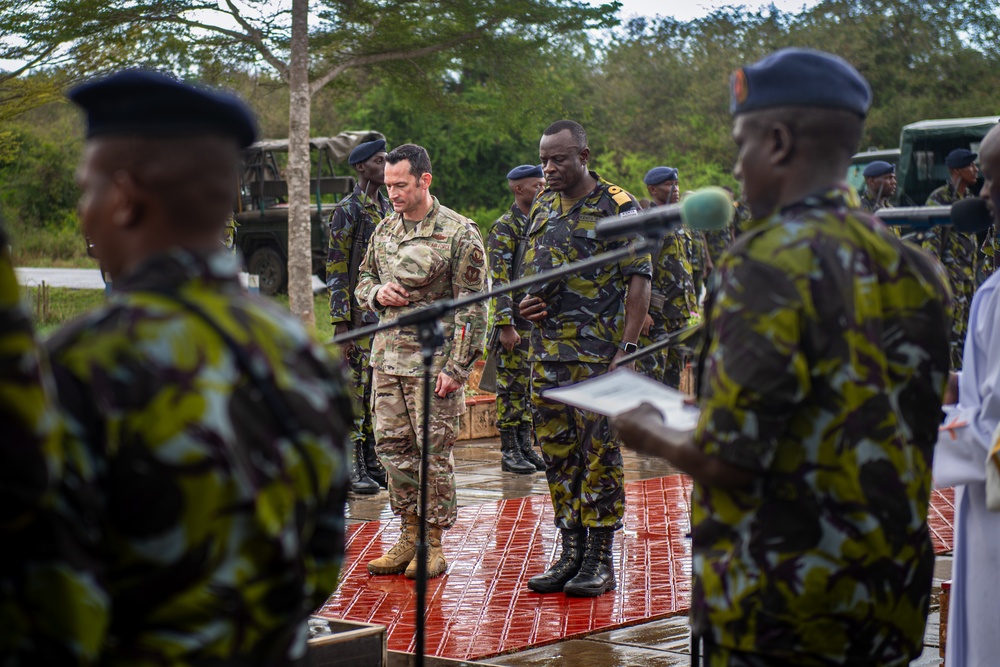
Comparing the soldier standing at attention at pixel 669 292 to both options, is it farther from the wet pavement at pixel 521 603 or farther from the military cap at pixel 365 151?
the military cap at pixel 365 151

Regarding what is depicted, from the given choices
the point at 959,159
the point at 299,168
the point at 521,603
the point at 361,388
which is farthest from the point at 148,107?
the point at 299,168

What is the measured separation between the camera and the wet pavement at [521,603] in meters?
5.22

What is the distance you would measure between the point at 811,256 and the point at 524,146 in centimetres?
3145

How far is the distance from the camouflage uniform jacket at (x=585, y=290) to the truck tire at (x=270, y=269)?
56.0ft

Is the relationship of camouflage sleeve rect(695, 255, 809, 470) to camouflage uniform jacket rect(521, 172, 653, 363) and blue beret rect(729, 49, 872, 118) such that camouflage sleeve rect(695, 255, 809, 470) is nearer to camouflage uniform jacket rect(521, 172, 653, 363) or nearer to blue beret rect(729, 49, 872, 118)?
blue beret rect(729, 49, 872, 118)

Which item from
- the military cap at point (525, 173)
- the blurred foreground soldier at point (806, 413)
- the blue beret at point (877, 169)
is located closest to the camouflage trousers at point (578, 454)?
the blurred foreground soldier at point (806, 413)

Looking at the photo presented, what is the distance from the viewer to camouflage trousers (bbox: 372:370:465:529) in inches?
254

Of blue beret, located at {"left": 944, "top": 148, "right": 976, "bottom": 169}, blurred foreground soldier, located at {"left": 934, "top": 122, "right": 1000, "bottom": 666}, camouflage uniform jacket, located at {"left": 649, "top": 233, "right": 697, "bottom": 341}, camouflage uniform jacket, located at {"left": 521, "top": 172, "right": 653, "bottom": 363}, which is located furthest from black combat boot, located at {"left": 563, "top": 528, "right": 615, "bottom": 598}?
blue beret, located at {"left": 944, "top": 148, "right": 976, "bottom": 169}

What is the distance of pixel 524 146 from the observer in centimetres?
3344

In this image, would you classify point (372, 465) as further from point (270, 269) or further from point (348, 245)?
point (270, 269)

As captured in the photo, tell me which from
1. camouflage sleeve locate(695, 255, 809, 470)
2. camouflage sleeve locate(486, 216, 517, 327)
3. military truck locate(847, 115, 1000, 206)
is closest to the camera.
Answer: camouflage sleeve locate(695, 255, 809, 470)

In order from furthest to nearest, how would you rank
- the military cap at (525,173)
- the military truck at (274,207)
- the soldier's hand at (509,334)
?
the military truck at (274,207)
the military cap at (525,173)
the soldier's hand at (509,334)

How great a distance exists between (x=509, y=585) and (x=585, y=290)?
60.5 inches

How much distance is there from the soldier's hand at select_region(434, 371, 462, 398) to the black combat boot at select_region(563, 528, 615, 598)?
99cm
